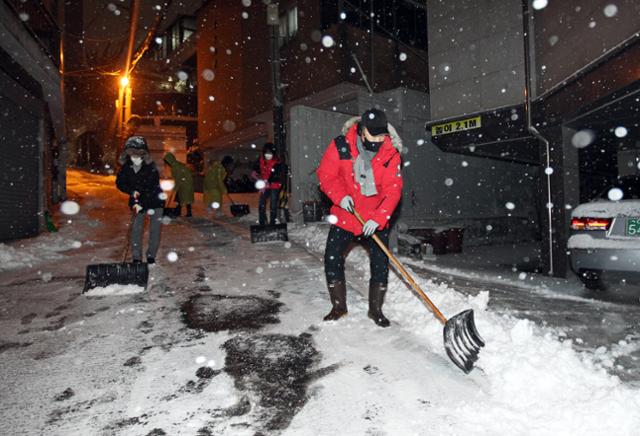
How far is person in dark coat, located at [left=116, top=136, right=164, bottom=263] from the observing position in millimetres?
5645

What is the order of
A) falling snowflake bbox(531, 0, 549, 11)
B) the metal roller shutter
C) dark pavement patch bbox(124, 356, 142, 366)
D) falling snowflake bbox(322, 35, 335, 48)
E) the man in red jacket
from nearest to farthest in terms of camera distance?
dark pavement patch bbox(124, 356, 142, 366), the man in red jacket, falling snowflake bbox(531, 0, 549, 11), the metal roller shutter, falling snowflake bbox(322, 35, 335, 48)

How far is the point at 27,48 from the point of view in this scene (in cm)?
959

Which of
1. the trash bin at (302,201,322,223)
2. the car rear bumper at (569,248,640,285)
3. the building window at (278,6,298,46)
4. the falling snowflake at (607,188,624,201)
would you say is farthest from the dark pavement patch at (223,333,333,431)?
the building window at (278,6,298,46)

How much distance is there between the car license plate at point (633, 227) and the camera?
174 inches

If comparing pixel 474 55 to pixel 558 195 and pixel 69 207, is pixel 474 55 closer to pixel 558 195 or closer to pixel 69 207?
pixel 558 195

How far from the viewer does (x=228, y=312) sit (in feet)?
12.4

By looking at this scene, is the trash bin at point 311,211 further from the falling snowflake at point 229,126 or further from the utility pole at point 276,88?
the falling snowflake at point 229,126

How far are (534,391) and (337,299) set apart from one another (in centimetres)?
163

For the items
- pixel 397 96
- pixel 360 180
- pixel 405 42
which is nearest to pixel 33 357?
pixel 360 180

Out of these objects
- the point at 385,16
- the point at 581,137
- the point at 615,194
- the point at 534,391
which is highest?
the point at 385,16

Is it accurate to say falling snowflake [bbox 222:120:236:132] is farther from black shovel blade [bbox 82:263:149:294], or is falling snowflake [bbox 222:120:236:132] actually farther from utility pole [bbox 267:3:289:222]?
black shovel blade [bbox 82:263:149:294]

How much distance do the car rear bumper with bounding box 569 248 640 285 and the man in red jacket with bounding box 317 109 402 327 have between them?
294 centimetres

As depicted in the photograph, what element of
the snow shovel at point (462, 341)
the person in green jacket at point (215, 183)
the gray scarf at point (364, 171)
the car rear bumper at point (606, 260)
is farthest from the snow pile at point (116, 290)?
the person in green jacket at point (215, 183)

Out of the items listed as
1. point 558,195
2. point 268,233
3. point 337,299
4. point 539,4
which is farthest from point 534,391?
Result: point 539,4
